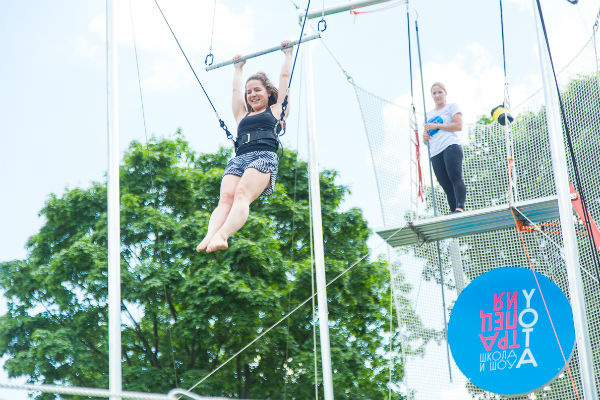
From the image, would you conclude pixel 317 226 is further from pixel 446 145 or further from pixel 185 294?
pixel 185 294

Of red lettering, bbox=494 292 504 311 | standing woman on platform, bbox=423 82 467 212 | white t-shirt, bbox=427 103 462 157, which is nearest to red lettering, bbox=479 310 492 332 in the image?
red lettering, bbox=494 292 504 311

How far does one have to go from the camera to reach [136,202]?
13852 mm

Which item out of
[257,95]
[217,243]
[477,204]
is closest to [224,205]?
[217,243]

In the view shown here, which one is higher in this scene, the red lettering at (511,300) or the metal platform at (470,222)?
the metal platform at (470,222)

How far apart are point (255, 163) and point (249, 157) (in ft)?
0.42

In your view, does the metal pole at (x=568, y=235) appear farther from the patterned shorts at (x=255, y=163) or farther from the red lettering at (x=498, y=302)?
the patterned shorts at (x=255, y=163)

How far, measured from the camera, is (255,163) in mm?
5730

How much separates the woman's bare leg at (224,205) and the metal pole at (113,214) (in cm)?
144

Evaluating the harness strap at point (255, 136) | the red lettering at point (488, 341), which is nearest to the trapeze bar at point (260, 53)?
the harness strap at point (255, 136)

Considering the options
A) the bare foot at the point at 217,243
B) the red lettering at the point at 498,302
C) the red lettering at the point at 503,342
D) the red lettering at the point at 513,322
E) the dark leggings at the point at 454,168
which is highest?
the dark leggings at the point at 454,168

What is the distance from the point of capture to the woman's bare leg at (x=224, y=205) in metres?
5.51

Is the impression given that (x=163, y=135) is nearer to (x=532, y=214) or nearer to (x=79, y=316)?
(x=79, y=316)

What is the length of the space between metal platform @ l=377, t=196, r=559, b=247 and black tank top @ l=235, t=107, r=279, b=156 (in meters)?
2.58

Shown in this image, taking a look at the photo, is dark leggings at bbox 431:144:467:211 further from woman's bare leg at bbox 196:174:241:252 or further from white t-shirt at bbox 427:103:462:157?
woman's bare leg at bbox 196:174:241:252
